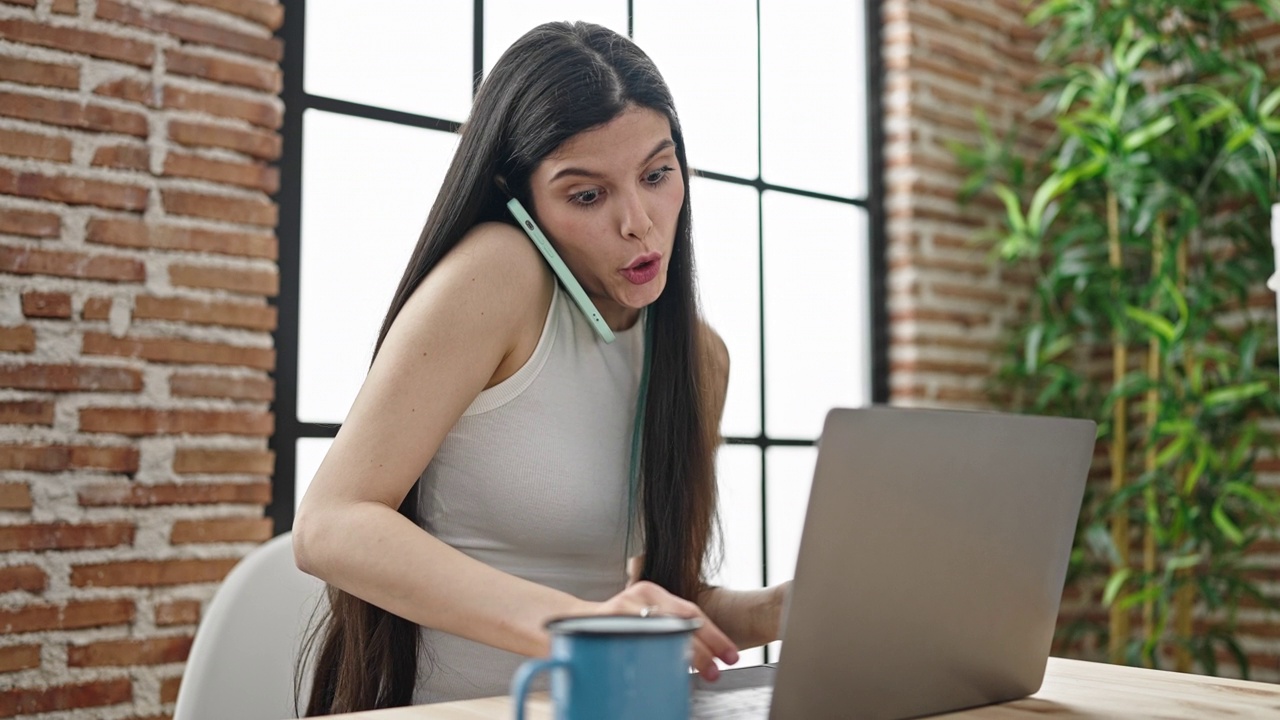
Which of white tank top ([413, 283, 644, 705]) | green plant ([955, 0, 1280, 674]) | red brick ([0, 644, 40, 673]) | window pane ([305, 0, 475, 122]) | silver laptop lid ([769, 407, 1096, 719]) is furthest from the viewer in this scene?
green plant ([955, 0, 1280, 674])

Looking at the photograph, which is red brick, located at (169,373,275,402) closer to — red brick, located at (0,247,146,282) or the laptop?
red brick, located at (0,247,146,282)

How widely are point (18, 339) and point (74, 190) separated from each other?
0.27m

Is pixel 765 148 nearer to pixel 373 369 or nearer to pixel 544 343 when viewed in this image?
pixel 544 343

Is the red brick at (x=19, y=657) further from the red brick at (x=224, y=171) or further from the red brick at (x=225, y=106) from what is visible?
the red brick at (x=225, y=106)

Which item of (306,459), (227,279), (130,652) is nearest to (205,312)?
(227,279)

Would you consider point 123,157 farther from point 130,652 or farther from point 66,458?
point 130,652

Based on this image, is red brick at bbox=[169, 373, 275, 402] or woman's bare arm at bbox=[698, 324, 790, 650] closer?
woman's bare arm at bbox=[698, 324, 790, 650]

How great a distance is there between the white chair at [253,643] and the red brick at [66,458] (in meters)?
0.81

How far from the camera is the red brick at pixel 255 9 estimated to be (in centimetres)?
215

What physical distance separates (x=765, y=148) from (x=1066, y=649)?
1717mm

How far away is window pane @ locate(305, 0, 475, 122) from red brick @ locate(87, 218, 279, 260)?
0.41 metres

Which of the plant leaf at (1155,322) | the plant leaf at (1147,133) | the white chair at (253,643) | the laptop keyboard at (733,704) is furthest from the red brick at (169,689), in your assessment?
the plant leaf at (1147,133)

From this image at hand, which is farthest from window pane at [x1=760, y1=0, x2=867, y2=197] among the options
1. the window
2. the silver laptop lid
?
the silver laptop lid

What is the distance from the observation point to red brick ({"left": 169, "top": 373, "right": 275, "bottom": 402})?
205 centimetres
